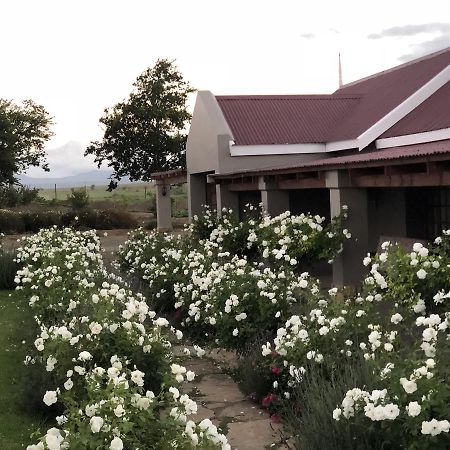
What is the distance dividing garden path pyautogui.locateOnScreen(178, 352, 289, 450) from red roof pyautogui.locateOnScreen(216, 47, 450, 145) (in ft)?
30.3

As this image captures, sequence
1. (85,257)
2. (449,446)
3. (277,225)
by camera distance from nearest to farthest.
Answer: (449,446) → (85,257) → (277,225)

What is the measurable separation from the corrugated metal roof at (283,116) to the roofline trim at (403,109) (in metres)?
2.45

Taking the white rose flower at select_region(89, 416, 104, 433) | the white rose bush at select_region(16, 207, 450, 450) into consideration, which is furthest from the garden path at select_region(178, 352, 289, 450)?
the white rose flower at select_region(89, 416, 104, 433)

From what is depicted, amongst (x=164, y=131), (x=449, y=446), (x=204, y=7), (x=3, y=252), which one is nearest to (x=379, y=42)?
(x=204, y=7)

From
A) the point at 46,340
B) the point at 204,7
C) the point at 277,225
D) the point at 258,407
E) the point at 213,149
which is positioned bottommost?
the point at 258,407

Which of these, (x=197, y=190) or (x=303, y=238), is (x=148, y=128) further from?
(x=303, y=238)

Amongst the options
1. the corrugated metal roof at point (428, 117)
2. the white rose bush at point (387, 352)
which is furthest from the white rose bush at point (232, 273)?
the corrugated metal roof at point (428, 117)

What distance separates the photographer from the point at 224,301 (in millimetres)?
7297

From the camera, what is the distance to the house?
435 inches

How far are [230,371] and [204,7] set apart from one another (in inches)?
342

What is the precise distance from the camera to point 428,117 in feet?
44.6

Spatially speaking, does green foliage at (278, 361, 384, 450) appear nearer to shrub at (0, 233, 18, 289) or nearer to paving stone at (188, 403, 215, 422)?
paving stone at (188, 403, 215, 422)

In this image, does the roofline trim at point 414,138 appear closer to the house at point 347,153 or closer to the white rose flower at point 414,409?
the house at point 347,153

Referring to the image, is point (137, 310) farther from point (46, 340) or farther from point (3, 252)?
point (3, 252)
